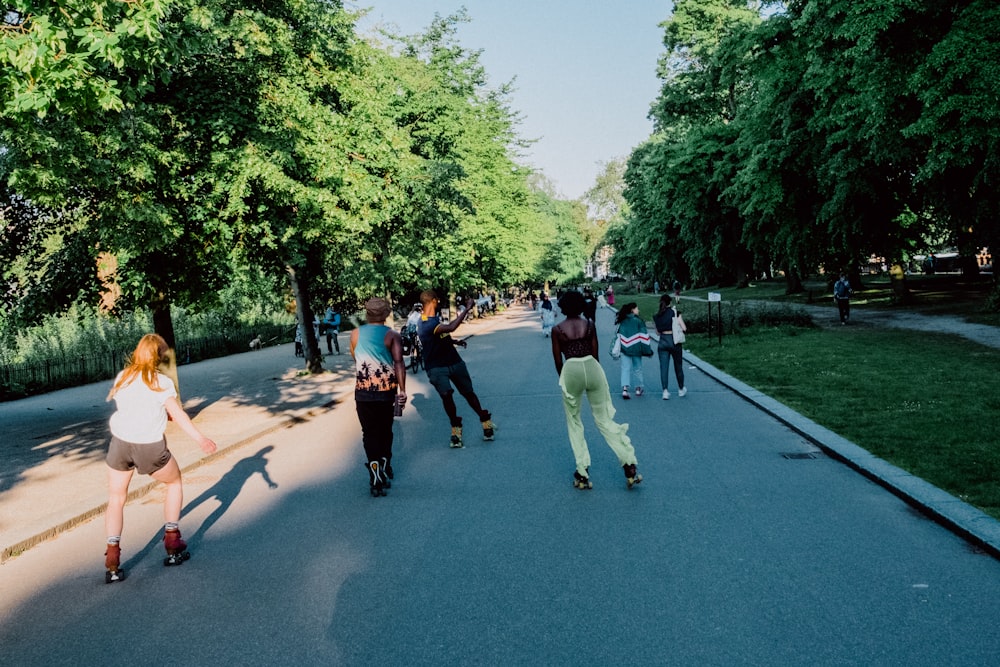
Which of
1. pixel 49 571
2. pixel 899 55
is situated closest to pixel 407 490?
pixel 49 571

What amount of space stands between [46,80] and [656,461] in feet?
20.5

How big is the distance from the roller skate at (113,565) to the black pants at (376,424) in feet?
7.58

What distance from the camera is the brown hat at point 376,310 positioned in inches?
280

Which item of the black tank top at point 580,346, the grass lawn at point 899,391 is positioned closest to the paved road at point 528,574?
the grass lawn at point 899,391

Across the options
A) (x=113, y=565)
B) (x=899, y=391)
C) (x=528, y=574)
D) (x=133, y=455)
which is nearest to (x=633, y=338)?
(x=899, y=391)

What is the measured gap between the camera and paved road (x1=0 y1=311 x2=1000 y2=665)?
3.71 m

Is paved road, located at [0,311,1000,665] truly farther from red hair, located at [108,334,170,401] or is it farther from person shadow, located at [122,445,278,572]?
red hair, located at [108,334,170,401]

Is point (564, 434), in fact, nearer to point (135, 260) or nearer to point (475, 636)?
point (475, 636)

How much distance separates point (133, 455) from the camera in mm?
5082

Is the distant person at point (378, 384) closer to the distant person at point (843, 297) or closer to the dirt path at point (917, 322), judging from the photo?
the dirt path at point (917, 322)

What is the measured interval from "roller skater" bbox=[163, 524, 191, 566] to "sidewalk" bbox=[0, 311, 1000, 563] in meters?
1.48

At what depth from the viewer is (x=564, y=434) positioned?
915 centimetres

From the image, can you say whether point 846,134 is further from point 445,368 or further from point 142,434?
point 142,434

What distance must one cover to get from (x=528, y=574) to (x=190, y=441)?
707 cm
